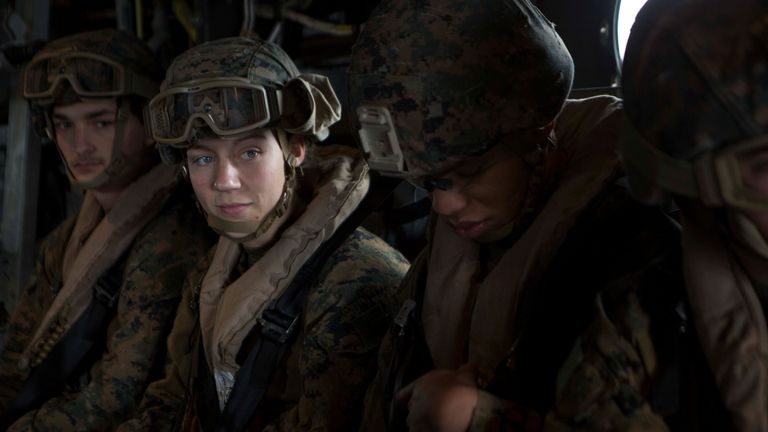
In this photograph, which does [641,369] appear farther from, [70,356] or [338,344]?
[70,356]

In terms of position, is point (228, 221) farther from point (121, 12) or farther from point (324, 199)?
point (121, 12)

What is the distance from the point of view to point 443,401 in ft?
4.18

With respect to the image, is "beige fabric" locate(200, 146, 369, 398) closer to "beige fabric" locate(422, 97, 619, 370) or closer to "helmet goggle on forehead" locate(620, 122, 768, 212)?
"beige fabric" locate(422, 97, 619, 370)

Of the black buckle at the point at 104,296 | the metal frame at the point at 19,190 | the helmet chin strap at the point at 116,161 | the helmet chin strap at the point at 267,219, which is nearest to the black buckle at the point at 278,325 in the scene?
the helmet chin strap at the point at 267,219

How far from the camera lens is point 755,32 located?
95 cm

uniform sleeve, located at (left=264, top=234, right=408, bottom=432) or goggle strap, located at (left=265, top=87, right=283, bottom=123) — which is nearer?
uniform sleeve, located at (left=264, top=234, right=408, bottom=432)

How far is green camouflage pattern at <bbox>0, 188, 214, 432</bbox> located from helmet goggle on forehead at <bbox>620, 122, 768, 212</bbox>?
1.63 metres

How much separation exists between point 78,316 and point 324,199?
37.0 inches

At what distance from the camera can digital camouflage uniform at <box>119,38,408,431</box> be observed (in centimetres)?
177

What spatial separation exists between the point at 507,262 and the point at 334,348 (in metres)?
0.50

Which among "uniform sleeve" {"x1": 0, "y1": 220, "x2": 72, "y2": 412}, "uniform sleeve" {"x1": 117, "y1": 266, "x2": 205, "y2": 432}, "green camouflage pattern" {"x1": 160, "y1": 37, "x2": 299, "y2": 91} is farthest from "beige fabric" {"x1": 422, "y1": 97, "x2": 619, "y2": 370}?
"uniform sleeve" {"x1": 0, "y1": 220, "x2": 72, "y2": 412}

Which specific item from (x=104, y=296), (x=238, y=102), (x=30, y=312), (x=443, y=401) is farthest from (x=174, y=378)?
(x=443, y=401)

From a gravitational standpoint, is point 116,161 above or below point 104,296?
above

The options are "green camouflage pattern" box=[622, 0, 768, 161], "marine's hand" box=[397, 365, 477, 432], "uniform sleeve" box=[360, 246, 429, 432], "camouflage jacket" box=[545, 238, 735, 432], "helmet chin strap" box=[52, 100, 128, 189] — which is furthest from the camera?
"helmet chin strap" box=[52, 100, 128, 189]
